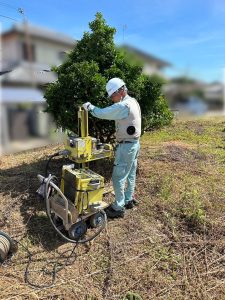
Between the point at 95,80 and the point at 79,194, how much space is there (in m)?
1.60

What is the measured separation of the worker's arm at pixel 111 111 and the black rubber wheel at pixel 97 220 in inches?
43.7

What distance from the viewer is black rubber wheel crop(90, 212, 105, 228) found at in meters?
3.75

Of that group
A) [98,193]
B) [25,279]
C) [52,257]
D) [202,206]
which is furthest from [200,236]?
[25,279]

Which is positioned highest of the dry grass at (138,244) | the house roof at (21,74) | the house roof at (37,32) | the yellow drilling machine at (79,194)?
the house roof at (37,32)

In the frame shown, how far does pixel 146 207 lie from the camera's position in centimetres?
425

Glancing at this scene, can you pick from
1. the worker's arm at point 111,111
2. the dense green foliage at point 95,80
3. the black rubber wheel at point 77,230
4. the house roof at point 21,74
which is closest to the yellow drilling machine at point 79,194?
the black rubber wheel at point 77,230

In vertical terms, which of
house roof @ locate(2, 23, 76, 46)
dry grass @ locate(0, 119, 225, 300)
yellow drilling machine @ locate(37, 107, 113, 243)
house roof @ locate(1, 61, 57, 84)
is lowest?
dry grass @ locate(0, 119, 225, 300)

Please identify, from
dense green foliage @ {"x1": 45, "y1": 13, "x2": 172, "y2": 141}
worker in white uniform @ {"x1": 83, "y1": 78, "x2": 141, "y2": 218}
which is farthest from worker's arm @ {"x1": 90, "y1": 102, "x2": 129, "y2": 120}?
dense green foliage @ {"x1": 45, "y1": 13, "x2": 172, "y2": 141}

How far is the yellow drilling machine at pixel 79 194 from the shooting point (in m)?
3.47

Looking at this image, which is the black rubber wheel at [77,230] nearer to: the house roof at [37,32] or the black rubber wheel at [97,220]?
the black rubber wheel at [97,220]

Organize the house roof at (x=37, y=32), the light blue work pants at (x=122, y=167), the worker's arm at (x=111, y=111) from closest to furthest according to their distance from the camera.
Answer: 1. the house roof at (x=37, y=32)
2. the worker's arm at (x=111, y=111)
3. the light blue work pants at (x=122, y=167)

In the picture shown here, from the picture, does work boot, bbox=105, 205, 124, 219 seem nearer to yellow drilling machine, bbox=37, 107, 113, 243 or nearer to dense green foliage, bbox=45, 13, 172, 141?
yellow drilling machine, bbox=37, 107, 113, 243

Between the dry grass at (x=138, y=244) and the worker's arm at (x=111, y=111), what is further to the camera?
the worker's arm at (x=111, y=111)

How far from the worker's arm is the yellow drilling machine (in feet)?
0.45
